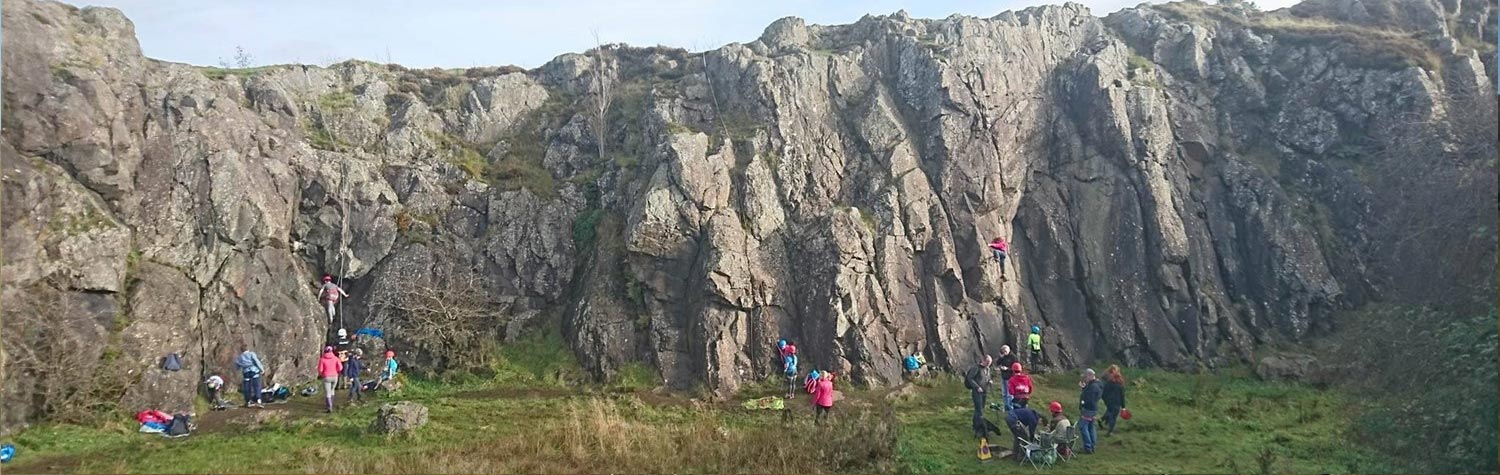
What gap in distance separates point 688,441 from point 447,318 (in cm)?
1189

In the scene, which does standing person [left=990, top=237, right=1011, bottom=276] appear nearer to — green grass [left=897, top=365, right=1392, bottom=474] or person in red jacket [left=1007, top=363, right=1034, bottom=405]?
green grass [left=897, top=365, right=1392, bottom=474]

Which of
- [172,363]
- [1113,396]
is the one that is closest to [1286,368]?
[1113,396]

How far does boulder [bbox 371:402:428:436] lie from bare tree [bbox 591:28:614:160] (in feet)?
51.9

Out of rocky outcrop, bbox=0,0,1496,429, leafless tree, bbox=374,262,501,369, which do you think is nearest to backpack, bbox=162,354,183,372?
rocky outcrop, bbox=0,0,1496,429

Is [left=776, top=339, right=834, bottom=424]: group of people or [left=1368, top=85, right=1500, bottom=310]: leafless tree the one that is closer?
[left=776, top=339, right=834, bottom=424]: group of people

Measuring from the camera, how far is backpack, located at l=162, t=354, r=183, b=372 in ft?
63.3

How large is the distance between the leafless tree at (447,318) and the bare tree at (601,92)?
343 inches

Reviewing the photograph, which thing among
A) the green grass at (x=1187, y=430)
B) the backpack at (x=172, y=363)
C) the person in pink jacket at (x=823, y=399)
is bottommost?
the green grass at (x=1187, y=430)

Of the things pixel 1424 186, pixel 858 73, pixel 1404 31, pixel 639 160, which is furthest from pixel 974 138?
pixel 1404 31

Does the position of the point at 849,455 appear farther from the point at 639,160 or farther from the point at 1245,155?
the point at 1245,155

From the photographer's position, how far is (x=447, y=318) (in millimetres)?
24109

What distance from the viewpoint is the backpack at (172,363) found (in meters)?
19.3

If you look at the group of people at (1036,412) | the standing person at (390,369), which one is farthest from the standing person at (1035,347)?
the standing person at (390,369)

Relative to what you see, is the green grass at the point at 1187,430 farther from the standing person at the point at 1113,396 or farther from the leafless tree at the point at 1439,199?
the leafless tree at the point at 1439,199
